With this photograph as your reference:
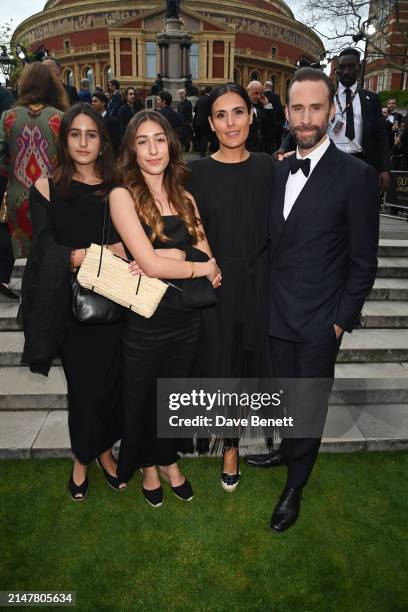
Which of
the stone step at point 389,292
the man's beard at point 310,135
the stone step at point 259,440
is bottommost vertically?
the stone step at point 259,440

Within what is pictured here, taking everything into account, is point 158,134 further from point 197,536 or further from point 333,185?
point 197,536

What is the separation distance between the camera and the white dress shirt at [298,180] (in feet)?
7.89

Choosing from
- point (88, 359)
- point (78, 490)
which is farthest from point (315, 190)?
point (78, 490)

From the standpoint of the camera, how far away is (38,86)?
3197 millimetres

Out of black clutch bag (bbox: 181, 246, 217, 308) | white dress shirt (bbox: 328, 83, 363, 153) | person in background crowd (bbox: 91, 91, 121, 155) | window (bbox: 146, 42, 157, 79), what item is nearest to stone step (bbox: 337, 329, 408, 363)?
white dress shirt (bbox: 328, 83, 363, 153)

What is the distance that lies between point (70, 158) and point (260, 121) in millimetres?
7654

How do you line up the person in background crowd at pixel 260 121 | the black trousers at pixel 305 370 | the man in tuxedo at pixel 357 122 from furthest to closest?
1. the person in background crowd at pixel 260 121
2. the man in tuxedo at pixel 357 122
3. the black trousers at pixel 305 370

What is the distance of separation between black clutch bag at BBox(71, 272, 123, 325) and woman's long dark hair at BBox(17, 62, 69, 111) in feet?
5.68

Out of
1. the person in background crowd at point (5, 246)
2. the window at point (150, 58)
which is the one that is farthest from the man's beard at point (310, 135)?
the window at point (150, 58)

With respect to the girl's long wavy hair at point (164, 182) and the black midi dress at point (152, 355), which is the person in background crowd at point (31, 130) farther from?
the black midi dress at point (152, 355)

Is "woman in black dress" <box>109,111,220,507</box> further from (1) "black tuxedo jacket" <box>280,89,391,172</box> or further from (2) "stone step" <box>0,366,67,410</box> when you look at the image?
(1) "black tuxedo jacket" <box>280,89,391,172</box>

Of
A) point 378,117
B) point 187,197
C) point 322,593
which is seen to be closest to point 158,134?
point 187,197

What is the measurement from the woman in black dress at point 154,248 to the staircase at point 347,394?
3.77 feet

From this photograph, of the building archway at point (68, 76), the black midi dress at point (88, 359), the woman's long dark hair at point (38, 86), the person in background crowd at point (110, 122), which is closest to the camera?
the black midi dress at point (88, 359)
